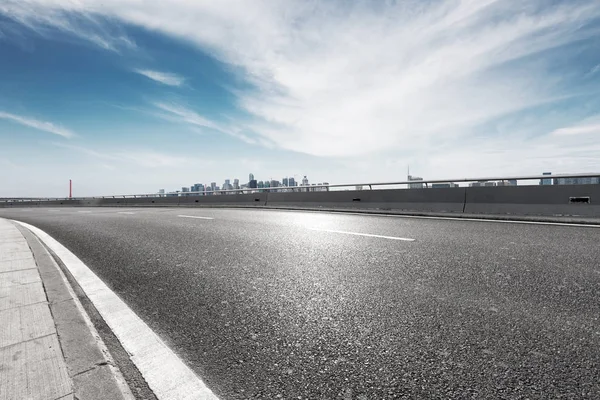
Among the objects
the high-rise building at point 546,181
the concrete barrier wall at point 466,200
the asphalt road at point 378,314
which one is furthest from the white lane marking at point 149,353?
the high-rise building at point 546,181

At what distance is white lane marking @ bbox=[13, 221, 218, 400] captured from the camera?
1623mm

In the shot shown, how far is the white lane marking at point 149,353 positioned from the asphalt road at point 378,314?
0.08 m

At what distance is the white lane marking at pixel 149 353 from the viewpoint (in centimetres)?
162

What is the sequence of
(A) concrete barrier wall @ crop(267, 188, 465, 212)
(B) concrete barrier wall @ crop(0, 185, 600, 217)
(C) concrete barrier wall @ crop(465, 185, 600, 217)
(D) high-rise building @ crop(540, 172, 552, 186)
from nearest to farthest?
(C) concrete barrier wall @ crop(465, 185, 600, 217), (B) concrete barrier wall @ crop(0, 185, 600, 217), (D) high-rise building @ crop(540, 172, 552, 186), (A) concrete barrier wall @ crop(267, 188, 465, 212)

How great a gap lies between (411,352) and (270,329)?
1.00m

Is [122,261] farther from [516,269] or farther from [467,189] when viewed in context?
[467,189]

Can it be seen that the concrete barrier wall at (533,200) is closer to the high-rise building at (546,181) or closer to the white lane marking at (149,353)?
the high-rise building at (546,181)

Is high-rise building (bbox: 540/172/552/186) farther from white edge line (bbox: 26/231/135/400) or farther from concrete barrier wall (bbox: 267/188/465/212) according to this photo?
white edge line (bbox: 26/231/135/400)

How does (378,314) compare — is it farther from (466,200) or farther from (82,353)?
(466,200)

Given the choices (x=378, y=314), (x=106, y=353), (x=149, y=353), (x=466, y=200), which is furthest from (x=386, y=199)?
(x=106, y=353)


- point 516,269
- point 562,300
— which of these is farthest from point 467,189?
point 562,300

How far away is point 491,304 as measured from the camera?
2605mm

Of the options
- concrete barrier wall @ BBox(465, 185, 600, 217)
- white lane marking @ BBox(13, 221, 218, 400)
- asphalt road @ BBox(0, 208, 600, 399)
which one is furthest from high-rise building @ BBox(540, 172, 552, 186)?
white lane marking @ BBox(13, 221, 218, 400)

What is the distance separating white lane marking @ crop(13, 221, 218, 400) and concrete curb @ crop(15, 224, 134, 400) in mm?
131
